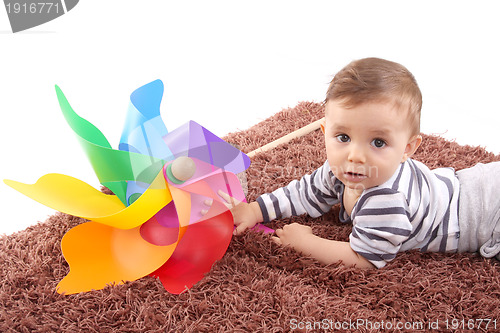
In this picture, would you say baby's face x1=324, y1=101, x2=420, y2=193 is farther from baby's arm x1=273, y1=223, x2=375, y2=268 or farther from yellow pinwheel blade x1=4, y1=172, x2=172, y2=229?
yellow pinwheel blade x1=4, y1=172, x2=172, y2=229

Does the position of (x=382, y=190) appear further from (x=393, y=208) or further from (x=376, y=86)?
(x=376, y=86)

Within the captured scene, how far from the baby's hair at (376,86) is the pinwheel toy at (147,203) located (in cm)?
27

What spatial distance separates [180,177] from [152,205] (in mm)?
77

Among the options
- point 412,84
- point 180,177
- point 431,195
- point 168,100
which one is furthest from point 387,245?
point 168,100

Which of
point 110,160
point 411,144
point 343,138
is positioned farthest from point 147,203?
point 411,144

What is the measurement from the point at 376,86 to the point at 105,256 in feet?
2.06

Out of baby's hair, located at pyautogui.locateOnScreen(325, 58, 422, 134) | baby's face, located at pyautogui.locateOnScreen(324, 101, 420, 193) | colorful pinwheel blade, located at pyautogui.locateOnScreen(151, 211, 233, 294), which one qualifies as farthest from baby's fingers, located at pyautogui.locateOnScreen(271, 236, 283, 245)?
baby's hair, located at pyautogui.locateOnScreen(325, 58, 422, 134)

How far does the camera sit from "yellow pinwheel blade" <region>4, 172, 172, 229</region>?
107 cm

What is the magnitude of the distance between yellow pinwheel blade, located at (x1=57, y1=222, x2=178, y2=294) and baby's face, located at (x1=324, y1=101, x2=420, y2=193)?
37cm

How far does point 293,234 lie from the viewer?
1.21m

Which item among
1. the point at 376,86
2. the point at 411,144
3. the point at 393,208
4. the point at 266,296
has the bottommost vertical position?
the point at 266,296

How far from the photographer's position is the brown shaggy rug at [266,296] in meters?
1.01

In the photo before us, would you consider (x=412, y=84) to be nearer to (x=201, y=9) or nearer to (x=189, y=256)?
(x=189, y=256)

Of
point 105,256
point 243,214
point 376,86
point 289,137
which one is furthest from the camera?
point 289,137
